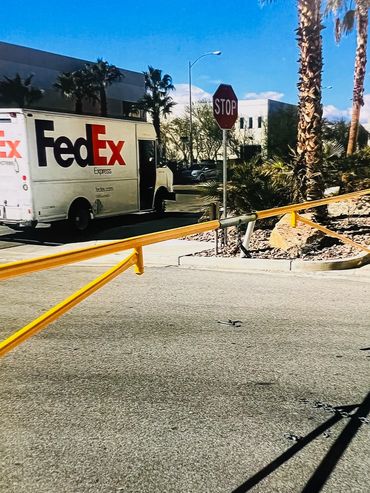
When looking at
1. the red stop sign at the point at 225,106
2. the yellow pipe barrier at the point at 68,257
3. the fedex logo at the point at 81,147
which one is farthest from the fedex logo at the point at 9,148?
the yellow pipe barrier at the point at 68,257

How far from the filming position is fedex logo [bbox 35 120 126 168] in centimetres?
1097

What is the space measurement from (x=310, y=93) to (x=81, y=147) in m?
5.68

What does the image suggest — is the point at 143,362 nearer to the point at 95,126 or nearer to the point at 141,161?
the point at 95,126

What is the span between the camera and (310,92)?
9.56 m

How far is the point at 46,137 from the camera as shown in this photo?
11.0 m

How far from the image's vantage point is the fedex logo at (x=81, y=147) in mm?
10969

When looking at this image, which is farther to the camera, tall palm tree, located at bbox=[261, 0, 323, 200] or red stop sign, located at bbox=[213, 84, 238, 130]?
tall palm tree, located at bbox=[261, 0, 323, 200]

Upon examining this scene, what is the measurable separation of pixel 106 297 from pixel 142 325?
130 centimetres

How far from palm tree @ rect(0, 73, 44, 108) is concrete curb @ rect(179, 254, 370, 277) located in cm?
3369

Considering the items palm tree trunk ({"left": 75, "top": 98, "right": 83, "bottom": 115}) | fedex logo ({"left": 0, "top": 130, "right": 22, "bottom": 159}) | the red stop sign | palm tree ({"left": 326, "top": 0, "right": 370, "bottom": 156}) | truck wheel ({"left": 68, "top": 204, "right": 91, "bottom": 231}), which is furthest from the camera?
palm tree trunk ({"left": 75, "top": 98, "right": 83, "bottom": 115})

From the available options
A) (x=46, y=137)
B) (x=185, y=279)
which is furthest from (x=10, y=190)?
(x=185, y=279)

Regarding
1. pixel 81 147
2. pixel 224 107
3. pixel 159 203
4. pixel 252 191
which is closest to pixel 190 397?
pixel 224 107

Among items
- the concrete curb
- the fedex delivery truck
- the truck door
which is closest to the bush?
the concrete curb

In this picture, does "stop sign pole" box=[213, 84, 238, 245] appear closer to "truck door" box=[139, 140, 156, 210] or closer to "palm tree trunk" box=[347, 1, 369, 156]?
"truck door" box=[139, 140, 156, 210]
